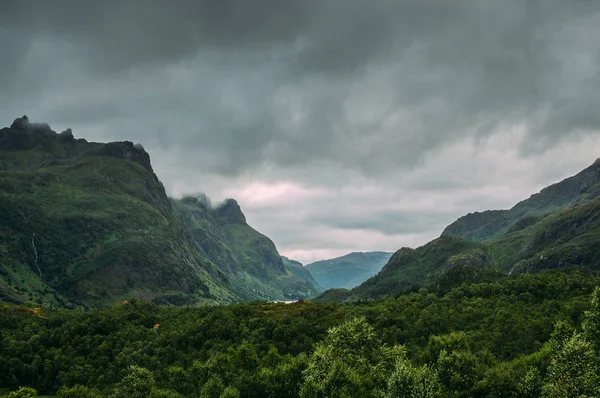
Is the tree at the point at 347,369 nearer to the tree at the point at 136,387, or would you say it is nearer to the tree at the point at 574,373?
the tree at the point at 574,373

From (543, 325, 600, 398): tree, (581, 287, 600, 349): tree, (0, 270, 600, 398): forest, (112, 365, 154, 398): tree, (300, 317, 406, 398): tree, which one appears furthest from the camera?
(112, 365, 154, 398): tree

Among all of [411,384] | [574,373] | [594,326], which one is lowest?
[574,373]

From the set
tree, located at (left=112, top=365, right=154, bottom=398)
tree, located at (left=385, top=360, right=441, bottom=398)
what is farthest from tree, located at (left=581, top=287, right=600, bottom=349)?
tree, located at (left=112, top=365, right=154, bottom=398)

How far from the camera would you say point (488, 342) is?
15912 centimetres

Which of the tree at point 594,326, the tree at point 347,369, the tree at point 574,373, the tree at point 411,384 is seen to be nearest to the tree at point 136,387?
the tree at point 347,369

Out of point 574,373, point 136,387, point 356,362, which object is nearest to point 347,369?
point 356,362

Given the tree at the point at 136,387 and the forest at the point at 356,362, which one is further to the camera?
the tree at the point at 136,387

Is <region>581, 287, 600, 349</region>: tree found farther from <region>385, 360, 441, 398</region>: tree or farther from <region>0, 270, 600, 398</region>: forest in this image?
<region>385, 360, 441, 398</region>: tree

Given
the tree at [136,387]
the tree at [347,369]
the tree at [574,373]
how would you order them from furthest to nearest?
the tree at [136,387] → the tree at [347,369] → the tree at [574,373]

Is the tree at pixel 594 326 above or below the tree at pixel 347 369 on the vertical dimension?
above

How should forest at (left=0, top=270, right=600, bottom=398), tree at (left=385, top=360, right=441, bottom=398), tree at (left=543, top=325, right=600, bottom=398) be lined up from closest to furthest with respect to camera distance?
tree at (left=543, top=325, right=600, bottom=398) → tree at (left=385, top=360, right=441, bottom=398) → forest at (left=0, top=270, right=600, bottom=398)

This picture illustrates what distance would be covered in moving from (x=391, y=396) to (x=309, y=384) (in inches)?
848

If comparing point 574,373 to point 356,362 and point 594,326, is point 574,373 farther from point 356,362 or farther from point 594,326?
point 356,362

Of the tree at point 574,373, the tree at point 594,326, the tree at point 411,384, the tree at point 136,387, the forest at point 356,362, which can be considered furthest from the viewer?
the tree at point 136,387
